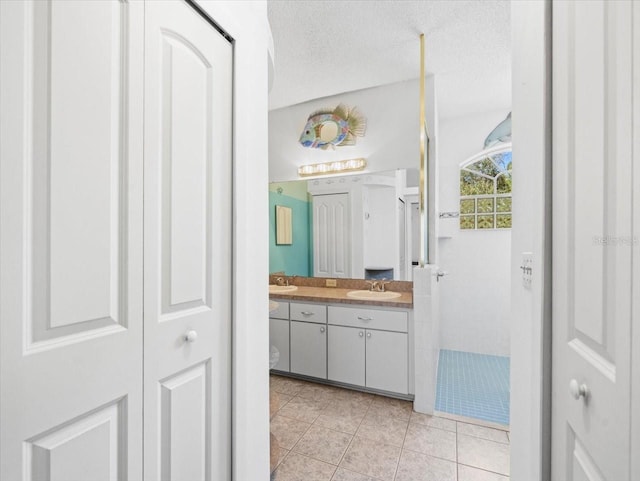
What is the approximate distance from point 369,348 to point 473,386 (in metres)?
1.04

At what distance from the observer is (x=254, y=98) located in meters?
1.18

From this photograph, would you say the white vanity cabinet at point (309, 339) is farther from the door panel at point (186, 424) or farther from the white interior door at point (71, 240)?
the white interior door at point (71, 240)

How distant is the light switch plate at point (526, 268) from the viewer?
100 cm

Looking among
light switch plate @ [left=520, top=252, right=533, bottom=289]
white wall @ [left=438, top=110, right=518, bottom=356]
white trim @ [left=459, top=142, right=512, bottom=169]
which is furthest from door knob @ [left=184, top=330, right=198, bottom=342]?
white trim @ [left=459, top=142, right=512, bottom=169]

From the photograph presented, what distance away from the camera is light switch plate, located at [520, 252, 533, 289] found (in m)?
1.00

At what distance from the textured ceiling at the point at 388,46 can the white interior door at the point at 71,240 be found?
1.71 m

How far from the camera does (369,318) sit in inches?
99.2

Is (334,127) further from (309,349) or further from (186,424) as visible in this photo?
(186,424)

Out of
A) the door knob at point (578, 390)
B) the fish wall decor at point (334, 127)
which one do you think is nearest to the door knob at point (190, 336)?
the door knob at point (578, 390)

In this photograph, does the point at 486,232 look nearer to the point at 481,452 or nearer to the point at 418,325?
the point at 418,325

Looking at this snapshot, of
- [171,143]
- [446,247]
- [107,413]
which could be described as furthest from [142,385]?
[446,247]

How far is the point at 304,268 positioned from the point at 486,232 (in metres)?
2.07

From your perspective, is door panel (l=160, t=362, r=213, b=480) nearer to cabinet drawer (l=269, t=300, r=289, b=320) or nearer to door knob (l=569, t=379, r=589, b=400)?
door knob (l=569, t=379, r=589, b=400)

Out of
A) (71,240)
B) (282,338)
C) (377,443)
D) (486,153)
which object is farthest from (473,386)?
(71,240)
